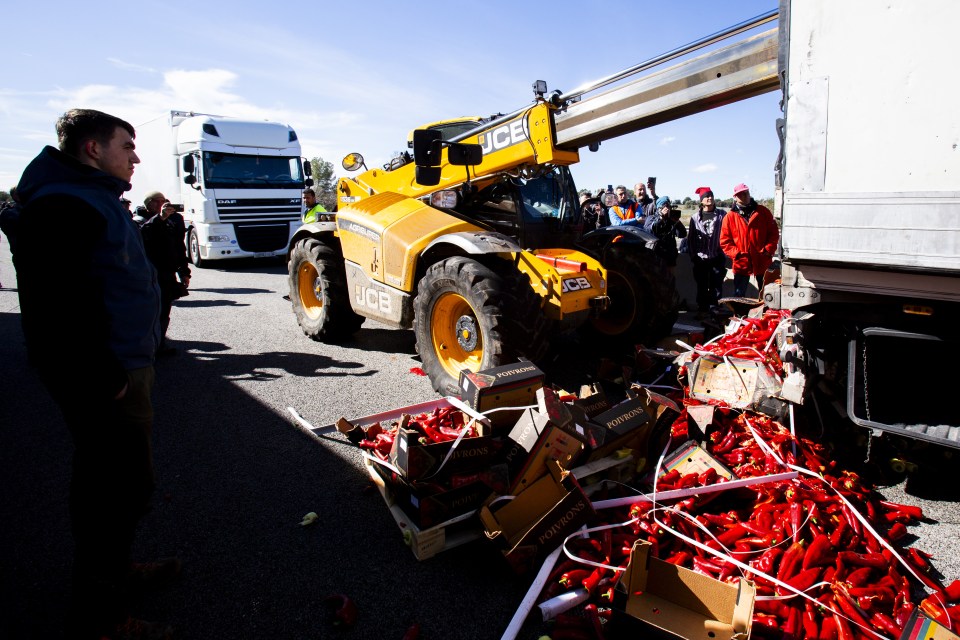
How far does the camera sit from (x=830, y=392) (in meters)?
4.02

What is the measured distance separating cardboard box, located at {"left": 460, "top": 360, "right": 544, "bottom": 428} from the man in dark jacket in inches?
75.6

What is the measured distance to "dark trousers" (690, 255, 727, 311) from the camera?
8.89 m

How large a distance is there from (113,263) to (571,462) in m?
2.68

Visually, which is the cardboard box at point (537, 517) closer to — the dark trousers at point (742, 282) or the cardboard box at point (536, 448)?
the cardboard box at point (536, 448)

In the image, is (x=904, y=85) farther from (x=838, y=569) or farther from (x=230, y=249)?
(x=230, y=249)

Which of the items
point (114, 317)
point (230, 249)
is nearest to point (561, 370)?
point (114, 317)

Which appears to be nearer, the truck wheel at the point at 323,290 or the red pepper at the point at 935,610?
the red pepper at the point at 935,610

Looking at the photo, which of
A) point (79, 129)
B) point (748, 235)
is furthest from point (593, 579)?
point (748, 235)

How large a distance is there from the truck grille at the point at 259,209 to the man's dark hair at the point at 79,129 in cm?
1300

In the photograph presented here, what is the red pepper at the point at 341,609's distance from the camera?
2.66m

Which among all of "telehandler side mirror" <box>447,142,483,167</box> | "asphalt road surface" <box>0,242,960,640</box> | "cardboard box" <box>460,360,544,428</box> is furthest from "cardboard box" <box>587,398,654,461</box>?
"telehandler side mirror" <box>447,142,483,167</box>

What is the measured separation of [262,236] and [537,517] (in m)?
14.1

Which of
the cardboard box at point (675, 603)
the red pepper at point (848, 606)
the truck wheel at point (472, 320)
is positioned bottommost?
the red pepper at point (848, 606)

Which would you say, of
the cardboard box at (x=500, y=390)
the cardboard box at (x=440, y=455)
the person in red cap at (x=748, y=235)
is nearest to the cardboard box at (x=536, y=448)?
the cardboard box at (x=440, y=455)
